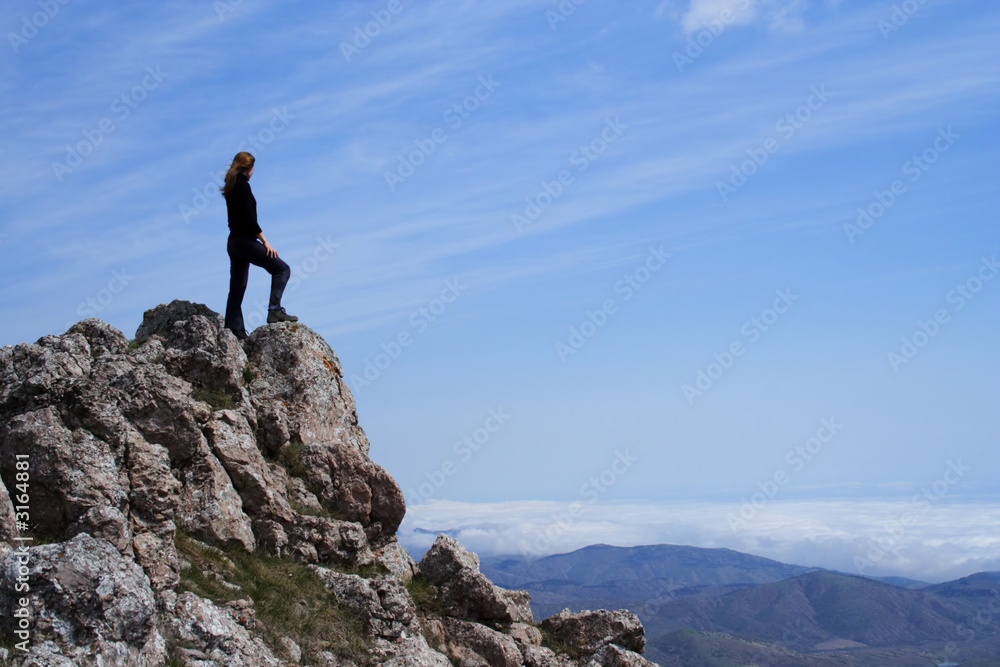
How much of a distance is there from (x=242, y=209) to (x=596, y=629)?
43.9 ft

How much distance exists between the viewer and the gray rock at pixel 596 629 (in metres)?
21.1

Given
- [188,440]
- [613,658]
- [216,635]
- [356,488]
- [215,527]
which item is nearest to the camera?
[216,635]

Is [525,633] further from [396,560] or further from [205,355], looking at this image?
[205,355]

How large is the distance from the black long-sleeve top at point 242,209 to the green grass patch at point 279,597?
345 inches

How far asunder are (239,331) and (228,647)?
10378 mm

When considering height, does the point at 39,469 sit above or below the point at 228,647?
above

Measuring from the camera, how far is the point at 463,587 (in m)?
20.4

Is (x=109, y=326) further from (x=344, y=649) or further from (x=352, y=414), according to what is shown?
(x=344, y=649)

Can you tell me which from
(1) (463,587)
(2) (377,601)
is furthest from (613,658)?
(2) (377,601)

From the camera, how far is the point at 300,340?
906 inches

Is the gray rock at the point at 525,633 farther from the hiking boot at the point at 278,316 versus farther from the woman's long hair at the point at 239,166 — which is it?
the woman's long hair at the point at 239,166

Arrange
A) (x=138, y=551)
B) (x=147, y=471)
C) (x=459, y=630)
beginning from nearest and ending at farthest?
1. (x=138, y=551)
2. (x=147, y=471)
3. (x=459, y=630)

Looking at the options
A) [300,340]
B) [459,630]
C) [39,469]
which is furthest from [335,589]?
[300,340]

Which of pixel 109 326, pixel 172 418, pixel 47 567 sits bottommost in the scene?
pixel 47 567
